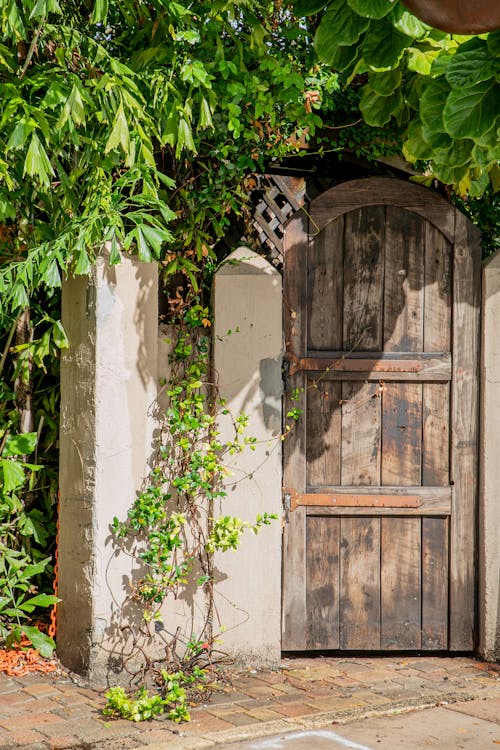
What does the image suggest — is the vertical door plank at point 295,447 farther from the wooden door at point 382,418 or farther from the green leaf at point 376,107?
the green leaf at point 376,107

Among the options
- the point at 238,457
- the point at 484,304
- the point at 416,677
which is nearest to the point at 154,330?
the point at 238,457

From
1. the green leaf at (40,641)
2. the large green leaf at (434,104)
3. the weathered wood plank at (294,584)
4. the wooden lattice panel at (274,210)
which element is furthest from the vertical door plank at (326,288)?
the large green leaf at (434,104)

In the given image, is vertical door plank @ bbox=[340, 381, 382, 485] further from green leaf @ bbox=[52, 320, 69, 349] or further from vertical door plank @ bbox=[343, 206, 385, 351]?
green leaf @ bbox=[52, 320, 69, 349]

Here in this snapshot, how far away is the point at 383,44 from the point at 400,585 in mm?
3443

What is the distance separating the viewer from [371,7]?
189 cm

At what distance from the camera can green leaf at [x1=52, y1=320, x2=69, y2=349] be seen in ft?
14.3

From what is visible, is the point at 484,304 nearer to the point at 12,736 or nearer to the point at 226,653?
the point at 226,653

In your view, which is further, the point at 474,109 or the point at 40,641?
the point at 40,641

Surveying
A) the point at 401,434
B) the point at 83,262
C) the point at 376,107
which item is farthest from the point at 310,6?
the point at 401,434

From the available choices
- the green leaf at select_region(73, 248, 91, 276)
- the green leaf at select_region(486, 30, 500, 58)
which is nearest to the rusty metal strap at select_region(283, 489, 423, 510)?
the green leaf at select_region(73, 248, 91, 276)

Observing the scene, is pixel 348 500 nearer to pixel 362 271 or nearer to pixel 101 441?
pixel 362 271

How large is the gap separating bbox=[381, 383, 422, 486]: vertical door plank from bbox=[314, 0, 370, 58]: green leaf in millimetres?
2976

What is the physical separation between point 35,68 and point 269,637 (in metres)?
3.20

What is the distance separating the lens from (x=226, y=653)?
14.8 feet
